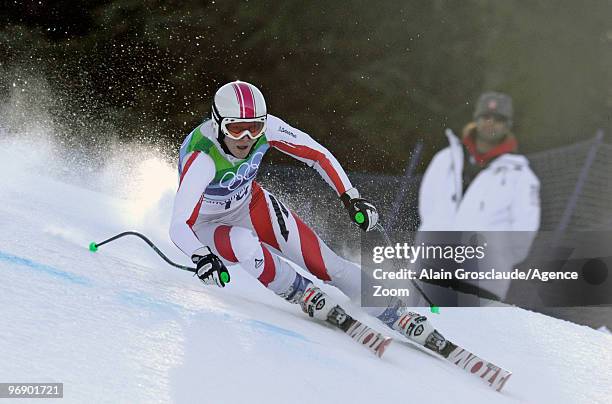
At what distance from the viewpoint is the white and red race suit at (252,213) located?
2246 millimetres

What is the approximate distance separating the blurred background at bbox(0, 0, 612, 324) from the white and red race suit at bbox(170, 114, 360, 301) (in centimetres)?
273

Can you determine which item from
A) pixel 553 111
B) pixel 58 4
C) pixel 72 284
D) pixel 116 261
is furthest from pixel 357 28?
pixel 72 284

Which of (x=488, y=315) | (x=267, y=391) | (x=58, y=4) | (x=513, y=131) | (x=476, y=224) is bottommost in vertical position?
(x=267, y=391)

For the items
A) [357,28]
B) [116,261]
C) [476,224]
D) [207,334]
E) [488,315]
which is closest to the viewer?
[207,334]

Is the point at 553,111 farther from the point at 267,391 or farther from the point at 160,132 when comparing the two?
the point at 267,391

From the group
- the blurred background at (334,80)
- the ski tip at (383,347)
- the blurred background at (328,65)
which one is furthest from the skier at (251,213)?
the blurred background at (328,65)

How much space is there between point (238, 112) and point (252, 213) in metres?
0.44

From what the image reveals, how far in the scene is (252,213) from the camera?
2547 mm

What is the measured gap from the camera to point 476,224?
2736 millimetres

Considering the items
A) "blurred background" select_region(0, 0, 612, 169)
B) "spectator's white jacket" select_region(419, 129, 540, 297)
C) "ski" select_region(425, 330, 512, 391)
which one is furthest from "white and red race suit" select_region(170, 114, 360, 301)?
"blurred background" select_region(0, 0, 612, 169)

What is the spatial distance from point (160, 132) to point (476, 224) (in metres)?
3.46

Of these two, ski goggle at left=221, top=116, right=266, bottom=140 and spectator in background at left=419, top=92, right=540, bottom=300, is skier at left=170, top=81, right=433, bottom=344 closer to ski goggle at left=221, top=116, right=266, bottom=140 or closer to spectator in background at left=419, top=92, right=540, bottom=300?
ski goggle at left=221, top=116, right=266, bottom=140

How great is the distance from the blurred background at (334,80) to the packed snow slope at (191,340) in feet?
7.98

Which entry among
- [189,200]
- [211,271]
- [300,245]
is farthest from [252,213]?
[211,271]
